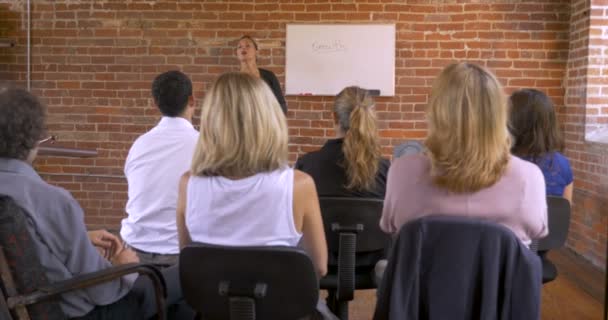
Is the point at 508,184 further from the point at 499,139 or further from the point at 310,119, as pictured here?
the point at 310,119

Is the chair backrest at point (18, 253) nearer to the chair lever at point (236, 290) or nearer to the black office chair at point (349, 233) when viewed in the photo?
the chair lever at point (236, 290)

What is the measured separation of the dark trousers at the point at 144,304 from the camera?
82.8 inches

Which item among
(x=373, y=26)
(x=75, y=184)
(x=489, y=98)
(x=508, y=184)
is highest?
(x=373, y=26)

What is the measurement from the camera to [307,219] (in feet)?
6.67

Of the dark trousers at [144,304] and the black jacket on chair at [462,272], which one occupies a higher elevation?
the black jacket on chair at [462,272]

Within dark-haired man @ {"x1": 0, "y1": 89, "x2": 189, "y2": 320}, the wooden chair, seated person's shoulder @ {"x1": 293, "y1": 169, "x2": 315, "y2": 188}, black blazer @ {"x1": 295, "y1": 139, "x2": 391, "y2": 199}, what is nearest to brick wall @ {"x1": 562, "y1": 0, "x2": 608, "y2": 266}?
black blazer @ {"x1": 295, "y1": 139, "x2": 391, "y2": 199}

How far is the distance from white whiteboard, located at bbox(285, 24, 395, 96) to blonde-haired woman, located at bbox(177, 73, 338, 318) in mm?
3684

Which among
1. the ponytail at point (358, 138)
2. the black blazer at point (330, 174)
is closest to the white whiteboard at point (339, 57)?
the ponytail at point (358, 138)

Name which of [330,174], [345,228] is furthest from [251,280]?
[330,174]

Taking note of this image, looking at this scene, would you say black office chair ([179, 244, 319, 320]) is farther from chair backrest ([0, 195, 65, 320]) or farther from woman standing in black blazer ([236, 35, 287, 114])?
woman standing in black blazer ([236, 35, 287, 114])

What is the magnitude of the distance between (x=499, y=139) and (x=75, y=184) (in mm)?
4956

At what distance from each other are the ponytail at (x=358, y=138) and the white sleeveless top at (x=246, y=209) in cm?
85

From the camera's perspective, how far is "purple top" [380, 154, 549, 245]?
1.87m

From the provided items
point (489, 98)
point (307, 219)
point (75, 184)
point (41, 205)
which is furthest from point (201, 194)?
point (75, 184)
